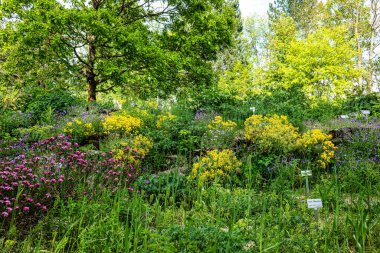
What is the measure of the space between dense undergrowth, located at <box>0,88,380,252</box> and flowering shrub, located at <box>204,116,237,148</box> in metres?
0.02

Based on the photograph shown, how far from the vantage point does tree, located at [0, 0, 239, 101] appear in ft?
27.1

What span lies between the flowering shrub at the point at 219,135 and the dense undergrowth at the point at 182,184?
23 mm

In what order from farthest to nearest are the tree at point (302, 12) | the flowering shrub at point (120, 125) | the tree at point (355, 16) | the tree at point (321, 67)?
1. the tree at point (302, 12)
2. the tree at point (355, 16)
3. the tree at point (321, 67)
4. the flowering shrub at point (120, 125)

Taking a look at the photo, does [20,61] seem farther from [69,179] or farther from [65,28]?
[69,179]

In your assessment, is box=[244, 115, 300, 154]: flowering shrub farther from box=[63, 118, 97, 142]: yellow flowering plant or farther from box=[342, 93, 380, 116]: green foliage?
box=[342, 93, 380, 116]: green foliage

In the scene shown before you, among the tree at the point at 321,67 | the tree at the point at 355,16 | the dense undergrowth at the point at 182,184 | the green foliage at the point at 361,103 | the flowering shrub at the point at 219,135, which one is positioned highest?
the tree at the point at 355,16

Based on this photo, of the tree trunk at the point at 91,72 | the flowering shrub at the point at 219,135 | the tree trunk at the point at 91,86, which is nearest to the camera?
the flowering shrub at the point at 219,135

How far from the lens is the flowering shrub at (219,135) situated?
536 centimetres

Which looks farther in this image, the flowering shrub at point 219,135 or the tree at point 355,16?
the tree at point 355,16

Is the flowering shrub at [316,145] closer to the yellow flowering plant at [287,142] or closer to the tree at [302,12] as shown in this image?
the yellow flowering plant at [287,142]

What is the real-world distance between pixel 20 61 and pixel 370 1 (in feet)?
70.2

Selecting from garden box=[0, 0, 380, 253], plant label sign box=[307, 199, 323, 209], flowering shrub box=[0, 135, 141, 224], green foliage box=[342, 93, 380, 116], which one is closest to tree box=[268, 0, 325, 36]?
garden box=[0, 0, 380, 253]

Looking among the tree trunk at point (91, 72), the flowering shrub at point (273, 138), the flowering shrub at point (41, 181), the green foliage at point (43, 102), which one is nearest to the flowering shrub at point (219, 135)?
the flowering shrub at point (273, 138)

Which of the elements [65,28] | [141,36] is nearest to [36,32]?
[65,28]
